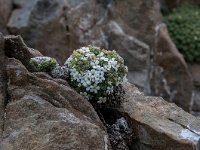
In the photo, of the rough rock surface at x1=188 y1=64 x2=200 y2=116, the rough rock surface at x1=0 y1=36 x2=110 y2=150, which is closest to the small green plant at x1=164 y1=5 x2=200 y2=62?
the rough rock surface at x1=188 y1=64 x2=200 y2=116

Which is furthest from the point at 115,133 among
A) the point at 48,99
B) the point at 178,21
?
the point at 178,21

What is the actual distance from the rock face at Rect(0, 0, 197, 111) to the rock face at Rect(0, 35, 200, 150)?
4.87 metres

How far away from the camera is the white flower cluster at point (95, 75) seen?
4.55m

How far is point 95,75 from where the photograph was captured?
4.54m

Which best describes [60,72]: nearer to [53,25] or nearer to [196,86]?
[53,25]

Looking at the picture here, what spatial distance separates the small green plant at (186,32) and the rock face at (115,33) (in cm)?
113

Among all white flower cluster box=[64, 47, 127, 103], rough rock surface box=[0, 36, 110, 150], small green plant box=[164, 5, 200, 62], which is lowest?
rough rock surface box=[0, 36, 110, 150]

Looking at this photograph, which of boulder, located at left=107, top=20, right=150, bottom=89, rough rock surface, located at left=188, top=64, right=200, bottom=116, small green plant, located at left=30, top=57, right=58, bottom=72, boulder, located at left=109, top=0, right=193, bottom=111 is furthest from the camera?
rough rock surface, located at left=188, top=64, right=200, bottom=116

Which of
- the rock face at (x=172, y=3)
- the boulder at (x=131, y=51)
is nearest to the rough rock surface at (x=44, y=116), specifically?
the boulder at (x=131, y=51)

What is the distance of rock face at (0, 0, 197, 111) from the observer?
9648 mm

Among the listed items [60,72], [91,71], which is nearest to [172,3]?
[60,72]

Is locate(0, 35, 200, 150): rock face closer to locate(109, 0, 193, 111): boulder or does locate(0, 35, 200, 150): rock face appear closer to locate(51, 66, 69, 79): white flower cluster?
locate(51, 66, 69, 79): white flower cluster

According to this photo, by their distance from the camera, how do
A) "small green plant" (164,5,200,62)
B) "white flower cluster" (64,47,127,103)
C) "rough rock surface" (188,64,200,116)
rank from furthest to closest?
"small green plant" (164,5,200,62)
"rough rock surface" (188,64,200,116)
"white flower cluster" (64,47,127,103)

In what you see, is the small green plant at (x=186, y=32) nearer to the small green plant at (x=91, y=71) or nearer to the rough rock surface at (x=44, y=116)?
the small green plant at (x=91, y=71)
